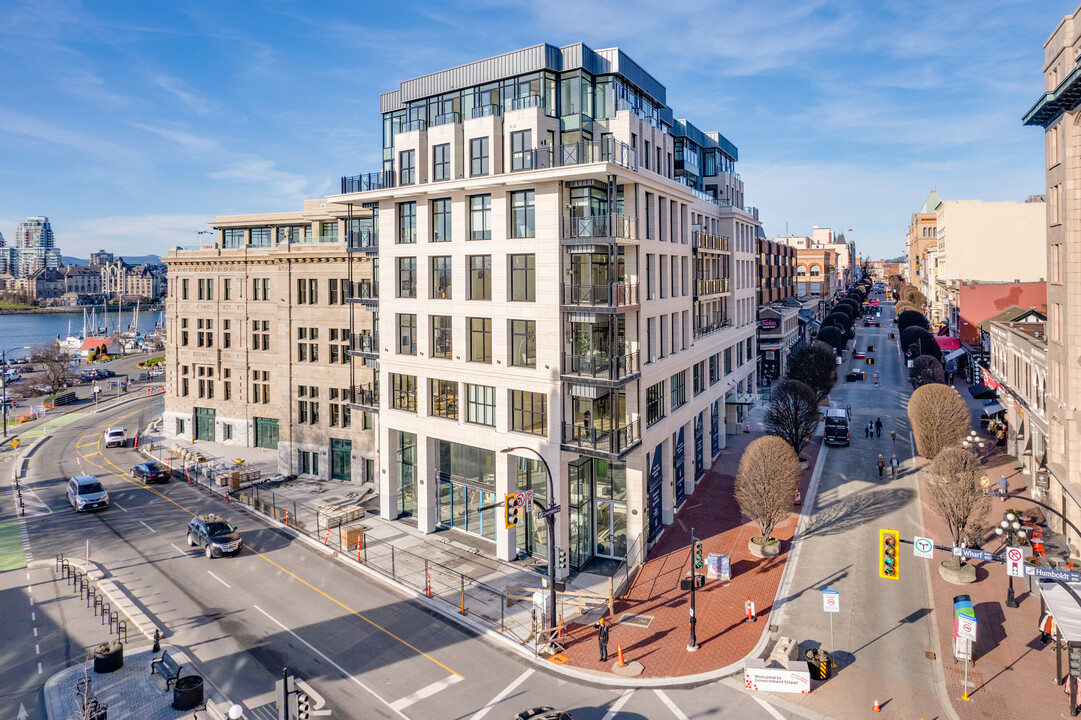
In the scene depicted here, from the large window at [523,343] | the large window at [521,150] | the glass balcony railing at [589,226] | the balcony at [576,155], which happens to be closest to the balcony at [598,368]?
the large window at [523,343]

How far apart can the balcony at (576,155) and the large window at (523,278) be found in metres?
4.22

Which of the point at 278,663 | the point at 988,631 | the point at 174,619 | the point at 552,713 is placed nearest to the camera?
the point at 552,713

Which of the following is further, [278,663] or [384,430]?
[384,430]

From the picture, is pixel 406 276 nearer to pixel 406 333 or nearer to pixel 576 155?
pixel 406 333

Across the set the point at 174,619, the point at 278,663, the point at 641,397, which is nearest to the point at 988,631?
the point at 641,397

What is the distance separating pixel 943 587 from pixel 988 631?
408 centimetres

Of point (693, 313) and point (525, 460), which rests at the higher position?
point (693, 313)

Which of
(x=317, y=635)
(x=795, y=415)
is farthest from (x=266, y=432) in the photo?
(x=795, y=415)

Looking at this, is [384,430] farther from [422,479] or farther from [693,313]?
[693,313]

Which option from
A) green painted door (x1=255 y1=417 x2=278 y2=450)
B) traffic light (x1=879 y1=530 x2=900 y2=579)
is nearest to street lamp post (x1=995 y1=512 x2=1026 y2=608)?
traffic light (x1=879 y1=530 x2=900 y2=579)

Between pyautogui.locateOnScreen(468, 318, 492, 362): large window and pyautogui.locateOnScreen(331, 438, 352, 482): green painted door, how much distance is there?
666 inches

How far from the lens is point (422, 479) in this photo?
117 feet

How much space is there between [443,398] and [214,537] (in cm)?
1330

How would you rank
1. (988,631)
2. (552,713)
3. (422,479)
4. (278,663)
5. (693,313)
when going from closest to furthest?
(552,713) → (278,663) → (988,631) → (422,479) → (693,313)
